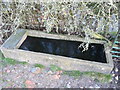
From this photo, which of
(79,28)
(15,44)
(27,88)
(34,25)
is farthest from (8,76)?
(79,28)

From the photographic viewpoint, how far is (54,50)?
2182 millimetres

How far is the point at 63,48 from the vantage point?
2.21 metres

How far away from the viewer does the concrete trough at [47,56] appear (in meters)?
1.86

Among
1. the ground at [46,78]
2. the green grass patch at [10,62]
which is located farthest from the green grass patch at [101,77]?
the green grass patch at [10,62]

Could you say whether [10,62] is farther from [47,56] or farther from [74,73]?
[74,73]

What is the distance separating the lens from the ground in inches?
74.5

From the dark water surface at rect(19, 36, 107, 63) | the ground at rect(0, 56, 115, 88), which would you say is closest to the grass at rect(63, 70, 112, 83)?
the ground at rect(0, 56, 115, 88)

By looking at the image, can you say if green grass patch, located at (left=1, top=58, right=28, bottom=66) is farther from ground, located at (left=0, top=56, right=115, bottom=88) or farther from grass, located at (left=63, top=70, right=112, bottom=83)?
grass, located at (left=63, top=70, right=112, bottom=83)

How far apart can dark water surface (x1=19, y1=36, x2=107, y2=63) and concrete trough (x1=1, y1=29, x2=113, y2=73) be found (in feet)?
0.21

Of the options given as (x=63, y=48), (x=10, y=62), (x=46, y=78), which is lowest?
(x=46, y=78)

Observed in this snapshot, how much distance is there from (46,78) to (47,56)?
36cm

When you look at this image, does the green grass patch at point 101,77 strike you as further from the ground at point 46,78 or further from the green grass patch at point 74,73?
the green grass patch at point 74,73

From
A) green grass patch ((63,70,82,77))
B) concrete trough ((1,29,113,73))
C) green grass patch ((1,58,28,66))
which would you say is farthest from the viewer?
green grass patch ((1,58,28,66))

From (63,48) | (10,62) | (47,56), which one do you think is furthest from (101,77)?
(10,62)
